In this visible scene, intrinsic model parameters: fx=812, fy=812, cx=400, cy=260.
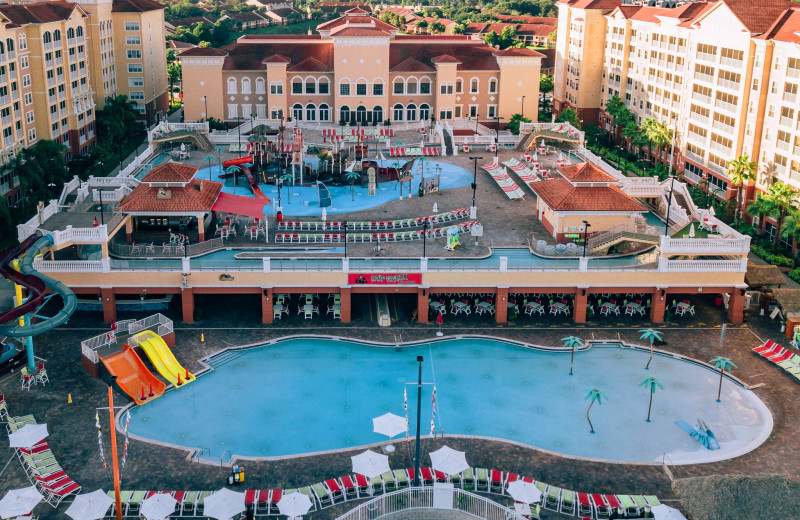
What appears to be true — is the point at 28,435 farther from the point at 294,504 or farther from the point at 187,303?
the point at 187,303

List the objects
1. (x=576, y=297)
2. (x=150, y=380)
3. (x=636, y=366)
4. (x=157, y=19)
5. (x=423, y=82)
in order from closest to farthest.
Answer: (x=150, y=380), (x=636, y=366), (x=576, y=297), (x=423, y=82), (x=157, y=19)

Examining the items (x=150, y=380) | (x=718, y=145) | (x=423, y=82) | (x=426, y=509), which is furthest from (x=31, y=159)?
(x=718, y=145)

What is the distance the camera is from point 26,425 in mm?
38875

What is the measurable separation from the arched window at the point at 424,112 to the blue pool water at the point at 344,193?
880 inches

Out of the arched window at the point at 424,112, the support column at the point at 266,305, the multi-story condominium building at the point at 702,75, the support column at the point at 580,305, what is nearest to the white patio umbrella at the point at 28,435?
the support column at the point at 266,305

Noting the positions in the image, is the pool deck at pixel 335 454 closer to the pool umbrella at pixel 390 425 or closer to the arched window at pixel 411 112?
the pool umbrella at pixel 390 425

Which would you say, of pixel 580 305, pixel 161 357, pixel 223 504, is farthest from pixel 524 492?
pixel 161 357

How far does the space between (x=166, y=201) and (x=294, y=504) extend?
3009 centimetres

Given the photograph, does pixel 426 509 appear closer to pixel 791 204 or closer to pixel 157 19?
pixel 791 204

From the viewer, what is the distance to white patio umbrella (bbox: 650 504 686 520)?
1328 inches

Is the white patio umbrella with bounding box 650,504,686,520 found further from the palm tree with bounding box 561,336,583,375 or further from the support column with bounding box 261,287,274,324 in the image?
the support column with bounding box 261,287,274,324

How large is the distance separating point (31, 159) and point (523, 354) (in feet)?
164

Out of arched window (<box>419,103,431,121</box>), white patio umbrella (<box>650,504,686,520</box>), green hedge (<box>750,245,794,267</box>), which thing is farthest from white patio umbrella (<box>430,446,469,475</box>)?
arched window (<box>419,103,431,121</box>)

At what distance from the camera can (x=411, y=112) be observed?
102 metres
